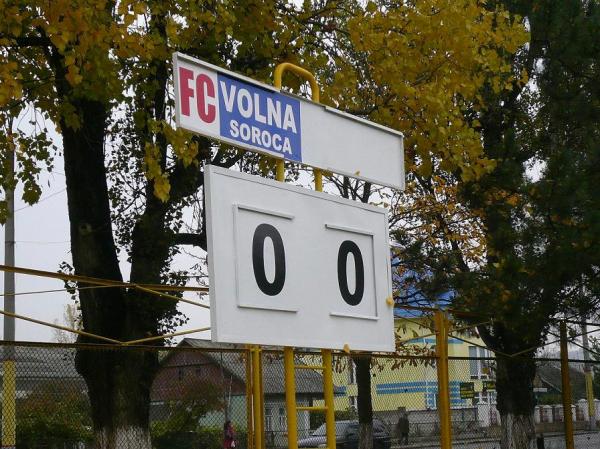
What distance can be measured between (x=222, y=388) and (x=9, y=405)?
2.14 meters

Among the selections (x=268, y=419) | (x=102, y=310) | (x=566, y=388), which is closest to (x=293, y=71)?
(x=268, y=419)

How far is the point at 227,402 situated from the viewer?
10680 millimetres

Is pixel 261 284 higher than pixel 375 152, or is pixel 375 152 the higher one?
pixel 375 152

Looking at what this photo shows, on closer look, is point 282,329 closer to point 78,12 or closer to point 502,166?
point 78,12

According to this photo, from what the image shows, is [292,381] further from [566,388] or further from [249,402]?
[566,388]

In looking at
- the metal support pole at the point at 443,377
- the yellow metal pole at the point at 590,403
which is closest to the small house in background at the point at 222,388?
the metal support pole at the point at 443,377

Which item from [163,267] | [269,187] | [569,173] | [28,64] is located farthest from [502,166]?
[269,187]

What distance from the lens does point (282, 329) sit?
4.53 m

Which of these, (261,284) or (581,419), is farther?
(581,419)

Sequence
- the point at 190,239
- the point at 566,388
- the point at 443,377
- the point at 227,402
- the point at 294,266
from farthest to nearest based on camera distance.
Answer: the point at 190,239 → the point at 566,388 → the point at 443,377 → the point at 227,402 → the point at 294,266

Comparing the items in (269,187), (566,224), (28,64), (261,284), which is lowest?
(261,284)

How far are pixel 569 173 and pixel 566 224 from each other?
0.66 metres

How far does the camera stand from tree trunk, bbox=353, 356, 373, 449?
46.1 ft

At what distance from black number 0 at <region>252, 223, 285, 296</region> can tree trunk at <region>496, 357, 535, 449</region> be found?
39.4ft
